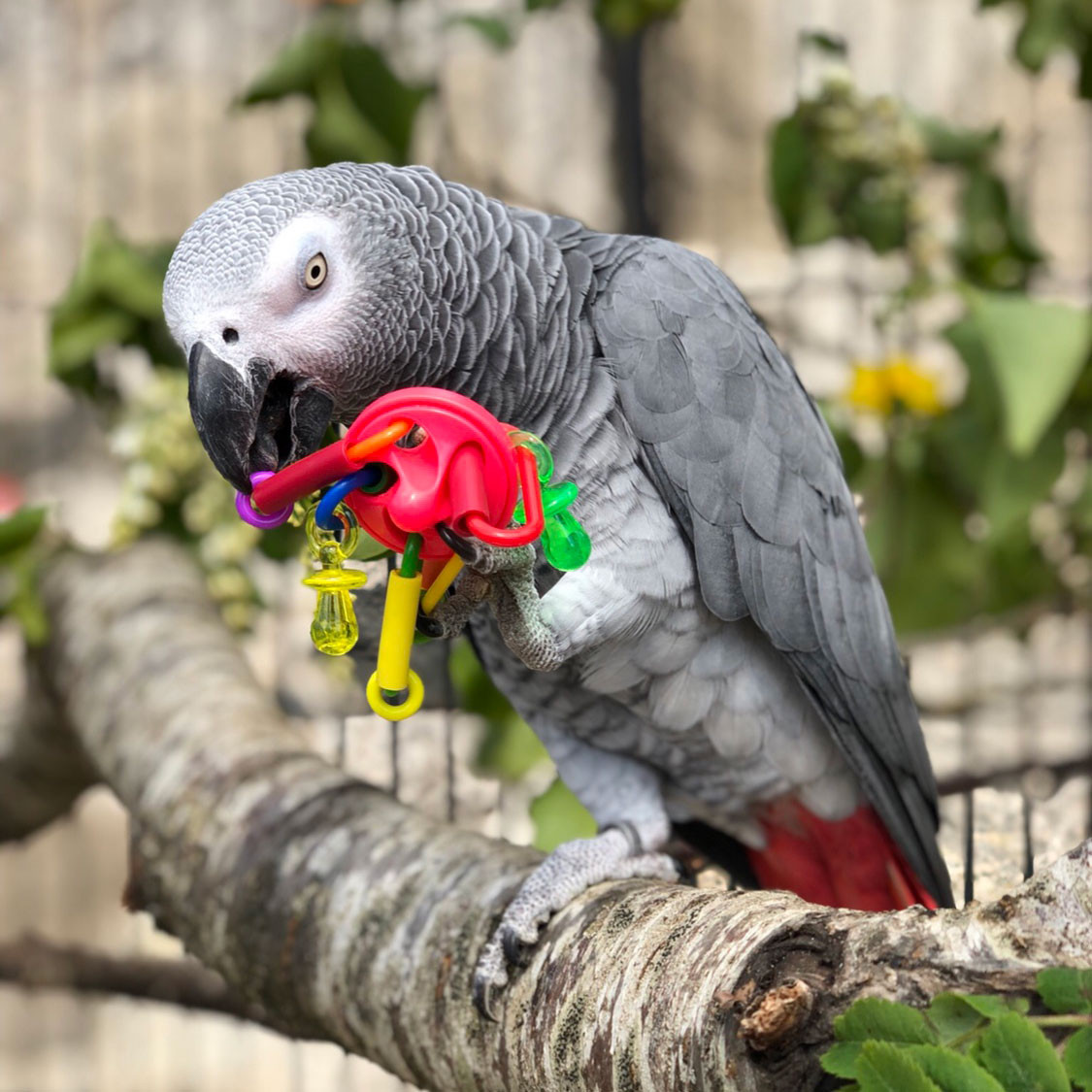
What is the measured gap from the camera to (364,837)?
1146 mm

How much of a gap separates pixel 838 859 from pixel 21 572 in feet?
3.65

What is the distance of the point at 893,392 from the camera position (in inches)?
71.2

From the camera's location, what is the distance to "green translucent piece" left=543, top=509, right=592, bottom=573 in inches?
29.1

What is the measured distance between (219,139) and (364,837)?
90.7 inches

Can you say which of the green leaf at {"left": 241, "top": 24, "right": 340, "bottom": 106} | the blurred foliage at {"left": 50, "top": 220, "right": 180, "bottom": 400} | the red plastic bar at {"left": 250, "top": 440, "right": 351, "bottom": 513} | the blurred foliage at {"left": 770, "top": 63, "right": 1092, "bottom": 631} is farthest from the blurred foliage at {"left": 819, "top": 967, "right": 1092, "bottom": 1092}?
the green leaf at {"left": 241, "top": 24, "right": 340, "bottom": 106}

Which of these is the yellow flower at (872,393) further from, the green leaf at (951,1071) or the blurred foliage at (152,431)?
the green leaf at (951,1071)

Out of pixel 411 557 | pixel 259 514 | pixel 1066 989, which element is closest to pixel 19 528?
pixel 259 514

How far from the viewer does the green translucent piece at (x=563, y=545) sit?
2.43 feet

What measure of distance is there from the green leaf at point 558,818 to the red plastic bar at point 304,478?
720 millimetres

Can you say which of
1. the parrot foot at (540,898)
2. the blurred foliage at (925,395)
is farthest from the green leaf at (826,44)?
the parrot foot at (540,898)

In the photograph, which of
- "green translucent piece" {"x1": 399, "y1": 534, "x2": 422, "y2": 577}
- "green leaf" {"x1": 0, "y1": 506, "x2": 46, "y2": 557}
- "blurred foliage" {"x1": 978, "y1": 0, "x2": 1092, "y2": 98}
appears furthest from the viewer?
"blurred foliage" {"x1": 978, "y1": 0, "x2": 1092, "y2": 98}

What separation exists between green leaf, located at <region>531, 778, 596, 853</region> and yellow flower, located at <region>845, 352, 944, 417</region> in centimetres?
82

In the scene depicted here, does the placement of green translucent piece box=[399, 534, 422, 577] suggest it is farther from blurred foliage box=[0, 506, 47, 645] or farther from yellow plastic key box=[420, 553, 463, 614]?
blurred foliage box=[0, 506, 47, 645]

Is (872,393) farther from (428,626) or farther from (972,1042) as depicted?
(972,1042)
